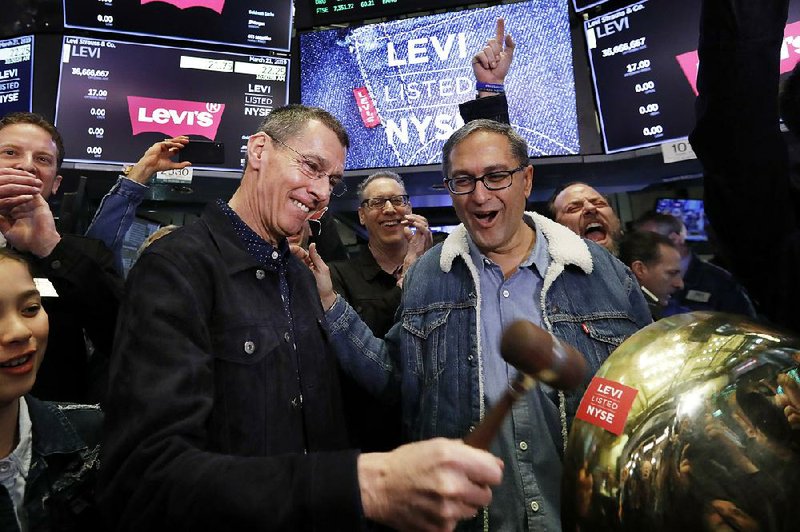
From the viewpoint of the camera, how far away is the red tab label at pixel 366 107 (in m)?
3.85

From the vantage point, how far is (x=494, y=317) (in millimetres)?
1909

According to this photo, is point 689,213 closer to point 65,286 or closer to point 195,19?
point 195,19

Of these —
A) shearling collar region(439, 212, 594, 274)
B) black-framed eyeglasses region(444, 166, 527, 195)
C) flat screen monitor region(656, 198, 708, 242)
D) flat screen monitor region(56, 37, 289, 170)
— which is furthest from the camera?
flat screen monitor region(656, 198, 708, 242)

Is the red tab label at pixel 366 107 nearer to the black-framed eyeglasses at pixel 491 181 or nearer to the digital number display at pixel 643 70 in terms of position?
the digital number display at pixel 643 70

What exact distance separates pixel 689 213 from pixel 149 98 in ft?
12.2

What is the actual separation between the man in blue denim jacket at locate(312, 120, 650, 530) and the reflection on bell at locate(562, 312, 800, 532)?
0.71 metres

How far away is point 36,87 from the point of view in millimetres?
3877

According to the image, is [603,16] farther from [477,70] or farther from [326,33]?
[326,33]

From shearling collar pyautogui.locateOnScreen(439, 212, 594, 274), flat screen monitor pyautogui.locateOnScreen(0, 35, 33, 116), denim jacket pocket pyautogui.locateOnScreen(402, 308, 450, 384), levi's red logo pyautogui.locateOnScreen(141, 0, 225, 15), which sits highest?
levi's red logo pyautogui.locateOnScreen(141, 0, 225, 15)

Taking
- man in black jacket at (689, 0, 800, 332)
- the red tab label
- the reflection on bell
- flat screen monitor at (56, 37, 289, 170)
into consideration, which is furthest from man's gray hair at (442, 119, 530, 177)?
flat screen monitor at (56, 37, 289, 170)

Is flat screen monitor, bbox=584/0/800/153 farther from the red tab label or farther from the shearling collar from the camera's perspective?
the shearling collar

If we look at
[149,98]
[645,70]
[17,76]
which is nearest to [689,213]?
[645,70]

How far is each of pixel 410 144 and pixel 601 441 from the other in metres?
2.98

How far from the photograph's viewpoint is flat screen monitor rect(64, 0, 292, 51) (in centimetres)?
388
